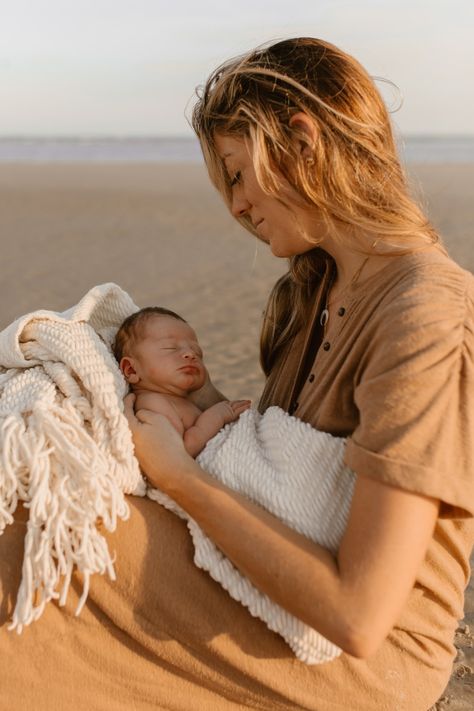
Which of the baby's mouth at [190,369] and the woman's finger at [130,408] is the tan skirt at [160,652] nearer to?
the woman's finger at [130,408]

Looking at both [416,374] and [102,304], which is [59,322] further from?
[416,374]

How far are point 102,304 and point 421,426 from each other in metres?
1.26

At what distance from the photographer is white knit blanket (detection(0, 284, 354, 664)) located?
1.86 metres

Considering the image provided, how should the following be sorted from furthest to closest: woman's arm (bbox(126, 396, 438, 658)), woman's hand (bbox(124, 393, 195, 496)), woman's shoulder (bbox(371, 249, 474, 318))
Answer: woman's hand (bbox(124, 393, 195, 496)) < woman's shoulder (bbox(371, 249, 474, 318)) < woman's arm (bbox(126, 396, 438, 658))

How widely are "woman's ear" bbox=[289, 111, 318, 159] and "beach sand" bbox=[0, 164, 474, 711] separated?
354 mm

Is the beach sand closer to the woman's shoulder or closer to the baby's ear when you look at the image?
the woman's shoulder

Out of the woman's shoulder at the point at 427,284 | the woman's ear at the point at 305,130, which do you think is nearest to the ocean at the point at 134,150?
the woman's ear at the point at 305,130

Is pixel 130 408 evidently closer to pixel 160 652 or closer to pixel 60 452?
pixel 60 452

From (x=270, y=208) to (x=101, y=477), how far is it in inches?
31.6

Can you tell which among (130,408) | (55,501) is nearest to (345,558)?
(55,501)

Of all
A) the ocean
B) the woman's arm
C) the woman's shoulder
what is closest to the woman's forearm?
the woman's arm

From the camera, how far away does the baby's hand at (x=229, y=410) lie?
2377 millimetres

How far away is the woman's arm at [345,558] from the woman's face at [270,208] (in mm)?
741

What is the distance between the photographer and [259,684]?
1.95 meters
